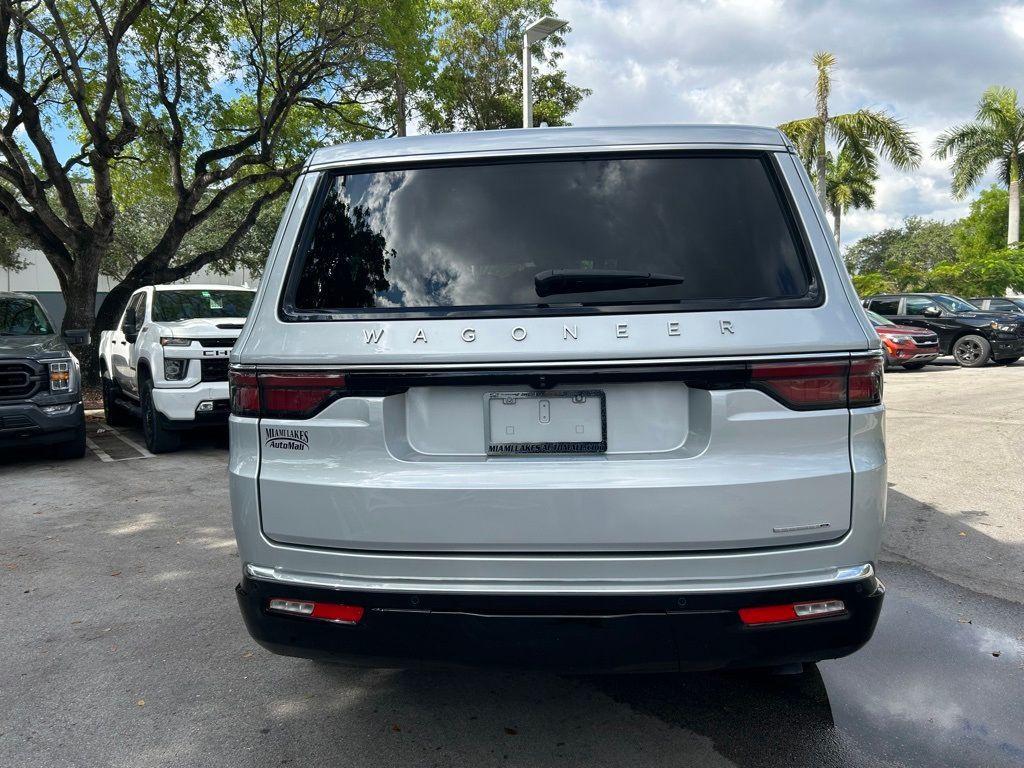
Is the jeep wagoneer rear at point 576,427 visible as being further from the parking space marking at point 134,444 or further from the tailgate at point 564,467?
the parking space marking at point 134,444

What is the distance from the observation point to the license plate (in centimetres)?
229

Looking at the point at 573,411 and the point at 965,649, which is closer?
the point at 573,411

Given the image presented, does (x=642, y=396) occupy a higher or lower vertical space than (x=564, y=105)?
lower

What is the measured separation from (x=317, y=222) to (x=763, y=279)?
136 centimetres

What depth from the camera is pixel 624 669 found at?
7.44ft

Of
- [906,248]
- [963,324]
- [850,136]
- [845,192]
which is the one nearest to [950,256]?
[906,248]

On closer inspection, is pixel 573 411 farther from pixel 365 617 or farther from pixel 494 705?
pixel 494 705

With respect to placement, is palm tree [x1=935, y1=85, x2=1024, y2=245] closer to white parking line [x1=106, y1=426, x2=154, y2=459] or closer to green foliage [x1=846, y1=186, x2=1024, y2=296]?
green foliage [x1=846, y1=186, x2=1024, y2=296]

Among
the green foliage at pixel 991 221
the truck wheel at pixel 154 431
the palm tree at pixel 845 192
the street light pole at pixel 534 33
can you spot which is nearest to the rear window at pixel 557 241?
the truck wheel at pixel 154 431

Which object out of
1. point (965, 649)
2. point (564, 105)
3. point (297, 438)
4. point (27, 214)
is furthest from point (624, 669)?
point (564, 105)

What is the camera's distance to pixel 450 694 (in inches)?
121

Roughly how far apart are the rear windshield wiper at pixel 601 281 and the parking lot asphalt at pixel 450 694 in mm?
1510

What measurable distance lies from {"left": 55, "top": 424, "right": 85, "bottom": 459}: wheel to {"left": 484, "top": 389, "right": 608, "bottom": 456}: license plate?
7.28 m

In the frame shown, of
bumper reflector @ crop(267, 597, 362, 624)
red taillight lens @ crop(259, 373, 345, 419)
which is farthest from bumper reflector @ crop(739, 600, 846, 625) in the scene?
red taillight lens @ crop(259, 373, 345, 419)
